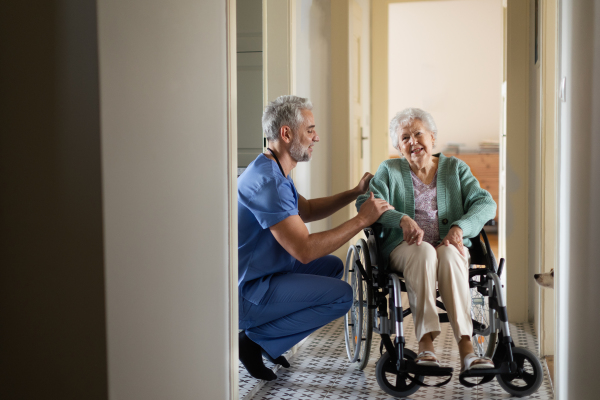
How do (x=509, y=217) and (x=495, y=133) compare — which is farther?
(x=495, y=133)

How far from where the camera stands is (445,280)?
82.5 inches

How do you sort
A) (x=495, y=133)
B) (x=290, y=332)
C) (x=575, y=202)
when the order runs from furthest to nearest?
(x=495, y=133) → (x=290, y=332) → (x=575, y=202)

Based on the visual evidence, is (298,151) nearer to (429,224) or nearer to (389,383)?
(429,224)

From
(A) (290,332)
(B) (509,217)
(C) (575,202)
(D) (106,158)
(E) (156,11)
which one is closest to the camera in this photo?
(D) (106,158)

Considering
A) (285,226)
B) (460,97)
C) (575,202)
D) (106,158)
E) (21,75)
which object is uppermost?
(460,97)

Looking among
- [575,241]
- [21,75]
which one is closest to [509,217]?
[575,241]

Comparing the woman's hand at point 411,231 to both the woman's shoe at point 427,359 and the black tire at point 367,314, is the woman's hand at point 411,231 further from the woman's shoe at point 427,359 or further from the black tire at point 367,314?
the woman's shoe at point 427,359

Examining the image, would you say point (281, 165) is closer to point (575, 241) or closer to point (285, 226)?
point (285, 226)

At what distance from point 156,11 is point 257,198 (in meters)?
1.02

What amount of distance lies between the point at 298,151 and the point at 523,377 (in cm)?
128

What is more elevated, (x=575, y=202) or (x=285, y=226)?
(x=575, y=202)

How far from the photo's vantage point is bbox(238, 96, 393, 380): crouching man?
2.15 meters

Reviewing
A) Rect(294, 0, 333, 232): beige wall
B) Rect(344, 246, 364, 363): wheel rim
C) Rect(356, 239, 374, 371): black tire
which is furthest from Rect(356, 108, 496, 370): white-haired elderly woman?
Rect(294, 0, 333, 232): beige wall

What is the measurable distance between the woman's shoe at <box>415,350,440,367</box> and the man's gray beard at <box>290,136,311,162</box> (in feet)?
3.20
